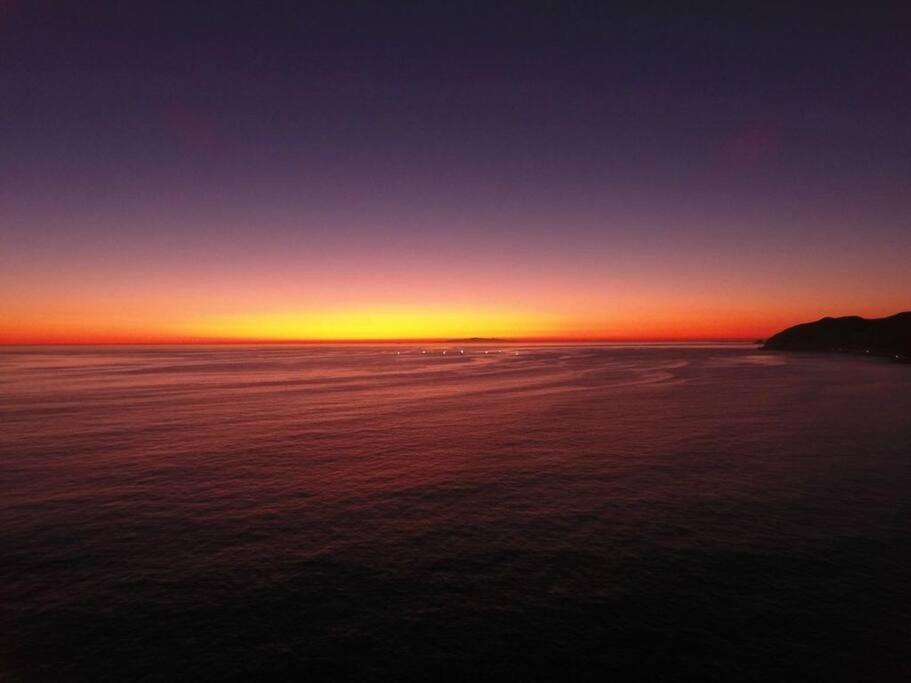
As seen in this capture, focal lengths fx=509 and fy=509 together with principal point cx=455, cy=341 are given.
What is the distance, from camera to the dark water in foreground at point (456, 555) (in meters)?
12.7

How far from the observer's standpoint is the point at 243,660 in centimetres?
1248

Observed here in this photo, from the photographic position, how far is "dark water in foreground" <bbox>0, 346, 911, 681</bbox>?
41.7 ft

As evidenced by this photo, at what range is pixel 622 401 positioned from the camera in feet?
197

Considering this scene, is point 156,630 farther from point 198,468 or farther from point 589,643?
point 198,468

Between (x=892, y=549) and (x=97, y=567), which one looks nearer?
(x=97, y=567)

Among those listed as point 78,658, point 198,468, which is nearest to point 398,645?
point 78,658

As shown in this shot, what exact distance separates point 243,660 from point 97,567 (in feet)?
27.1

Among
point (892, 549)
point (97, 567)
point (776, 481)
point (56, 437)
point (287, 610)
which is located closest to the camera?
point (287, 610)

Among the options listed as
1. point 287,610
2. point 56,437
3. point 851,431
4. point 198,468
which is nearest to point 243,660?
point 287,610

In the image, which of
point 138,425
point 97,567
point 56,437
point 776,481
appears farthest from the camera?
point 138,425

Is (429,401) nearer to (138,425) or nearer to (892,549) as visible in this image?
(138,425)

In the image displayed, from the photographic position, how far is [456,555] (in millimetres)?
18000

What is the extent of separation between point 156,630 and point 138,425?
36.2 meters

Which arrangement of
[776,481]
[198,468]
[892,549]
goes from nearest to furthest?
[892,549] → [776,481] → [198,468]
